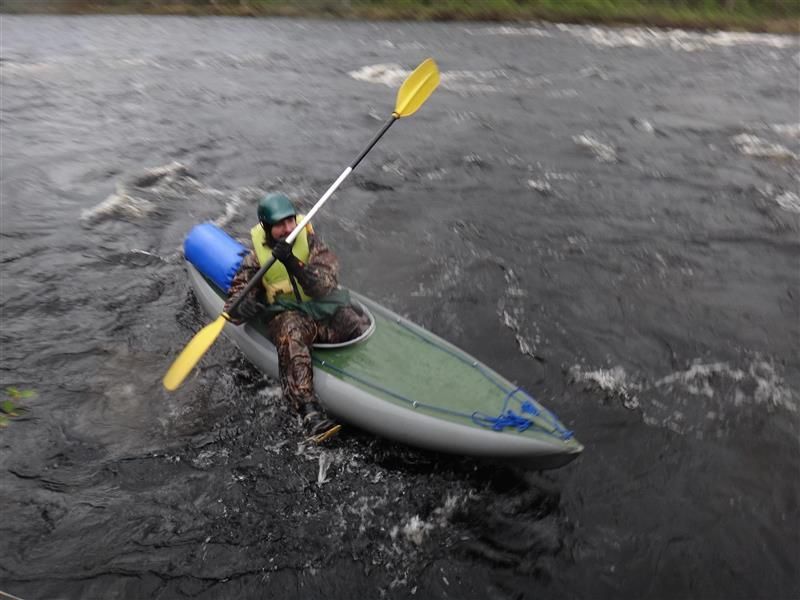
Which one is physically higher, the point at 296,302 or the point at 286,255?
the point at 286,255

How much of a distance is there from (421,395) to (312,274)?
127 centimetres

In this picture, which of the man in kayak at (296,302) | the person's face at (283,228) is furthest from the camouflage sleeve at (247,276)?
the person's face at (283,228)

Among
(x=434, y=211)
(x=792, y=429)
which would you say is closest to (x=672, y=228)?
(x=434, y=211)

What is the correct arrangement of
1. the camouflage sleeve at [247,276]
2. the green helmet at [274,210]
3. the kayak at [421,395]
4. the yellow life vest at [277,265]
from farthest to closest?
the camouflage sleeve at [247,276] → the yellow life vest at [277,265] → the green helmet at [274,210] → the kayak at [421,395]

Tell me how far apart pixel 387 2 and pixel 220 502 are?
72.7ft

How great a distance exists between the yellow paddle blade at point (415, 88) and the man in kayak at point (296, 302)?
2.07m

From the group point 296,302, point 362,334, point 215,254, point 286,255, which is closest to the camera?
point 286,255

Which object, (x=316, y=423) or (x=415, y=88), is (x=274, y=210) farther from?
(x=415, y=88)

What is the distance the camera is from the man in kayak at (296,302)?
16.3 ft

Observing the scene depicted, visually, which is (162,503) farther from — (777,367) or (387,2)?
(387,2)

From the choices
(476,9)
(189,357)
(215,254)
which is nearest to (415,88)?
(215,254)

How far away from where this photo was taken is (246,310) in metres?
5.23

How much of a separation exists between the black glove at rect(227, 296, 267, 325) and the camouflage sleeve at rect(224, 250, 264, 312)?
0.06 meters

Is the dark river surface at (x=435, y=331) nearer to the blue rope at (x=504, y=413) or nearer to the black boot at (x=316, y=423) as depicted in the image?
the black boot at (x=316, y=423)
